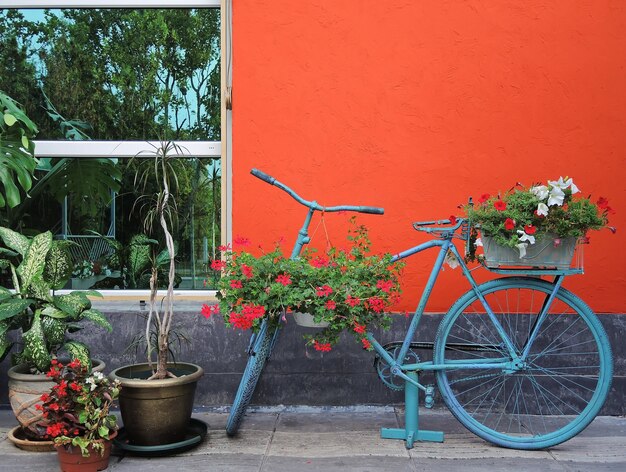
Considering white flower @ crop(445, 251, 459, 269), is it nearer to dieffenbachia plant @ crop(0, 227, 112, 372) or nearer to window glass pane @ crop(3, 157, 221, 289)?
window glass pane @ crop(3, 157, 221, 289)

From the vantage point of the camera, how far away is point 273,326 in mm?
3535

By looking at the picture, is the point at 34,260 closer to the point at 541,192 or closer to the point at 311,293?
the point at 311,293

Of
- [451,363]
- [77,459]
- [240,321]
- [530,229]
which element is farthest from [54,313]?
[530,229]

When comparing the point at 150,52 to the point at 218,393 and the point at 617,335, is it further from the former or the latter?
the point at 617,335

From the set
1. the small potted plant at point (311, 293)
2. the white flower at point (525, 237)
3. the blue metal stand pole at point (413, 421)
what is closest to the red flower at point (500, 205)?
the white flower at point (525, 237)

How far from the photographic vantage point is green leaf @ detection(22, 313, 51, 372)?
11.5ft

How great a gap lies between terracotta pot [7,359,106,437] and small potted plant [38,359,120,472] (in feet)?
0.90

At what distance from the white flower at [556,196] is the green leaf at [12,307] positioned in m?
2.63

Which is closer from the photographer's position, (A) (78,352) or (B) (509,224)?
(B) (509,224)

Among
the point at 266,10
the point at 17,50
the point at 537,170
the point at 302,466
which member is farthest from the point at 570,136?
the point at 17,50

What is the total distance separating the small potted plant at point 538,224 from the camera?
10.9ft

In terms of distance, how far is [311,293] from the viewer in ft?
11.0

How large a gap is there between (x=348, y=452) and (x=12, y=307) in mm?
1822

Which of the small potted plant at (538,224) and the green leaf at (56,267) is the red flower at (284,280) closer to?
the small potted plant at (538,224)
